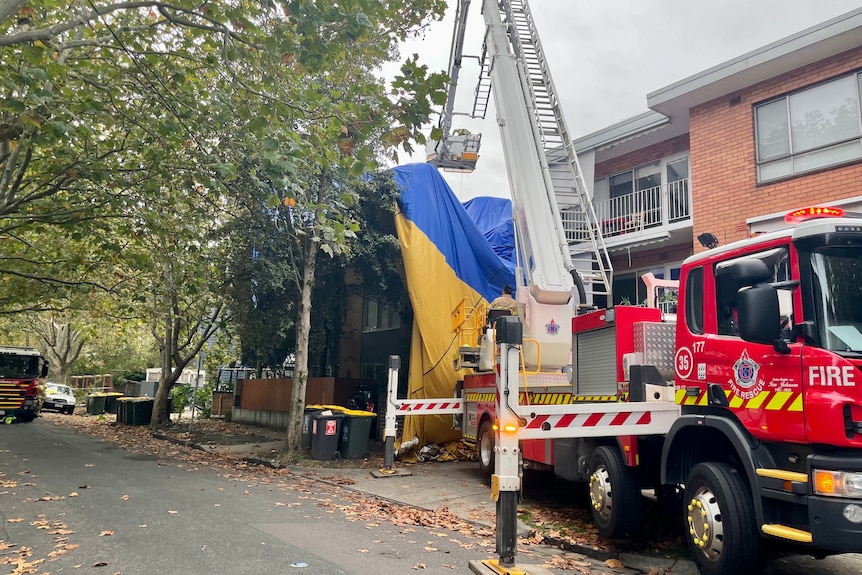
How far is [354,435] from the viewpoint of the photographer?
47.3 feet

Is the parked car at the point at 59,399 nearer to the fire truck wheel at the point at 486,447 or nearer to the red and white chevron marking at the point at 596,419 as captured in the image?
the fire truck wheel at the point at 486,447

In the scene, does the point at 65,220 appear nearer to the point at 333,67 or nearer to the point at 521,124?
the point at 333,67

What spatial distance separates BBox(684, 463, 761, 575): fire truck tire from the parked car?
1360 inches

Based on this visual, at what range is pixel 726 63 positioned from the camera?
11852mm

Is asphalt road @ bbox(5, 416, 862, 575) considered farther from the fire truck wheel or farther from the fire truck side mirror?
the fire truck side mirror

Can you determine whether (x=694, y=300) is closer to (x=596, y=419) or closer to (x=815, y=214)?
(x=815, y=214)

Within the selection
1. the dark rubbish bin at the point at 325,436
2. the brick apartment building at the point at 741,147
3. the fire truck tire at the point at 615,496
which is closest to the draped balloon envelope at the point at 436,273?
the dark rubbish bin at the point at 325,436

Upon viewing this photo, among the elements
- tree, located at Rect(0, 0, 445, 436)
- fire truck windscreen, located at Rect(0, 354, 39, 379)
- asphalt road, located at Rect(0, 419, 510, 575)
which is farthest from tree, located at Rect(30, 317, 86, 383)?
asphalt road, located at Rect(0, 419, 510, 575)

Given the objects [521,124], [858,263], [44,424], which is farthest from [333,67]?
[44,424]

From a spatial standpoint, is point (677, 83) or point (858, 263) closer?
point (858, 263)

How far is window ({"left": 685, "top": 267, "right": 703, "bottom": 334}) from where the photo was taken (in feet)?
19.5

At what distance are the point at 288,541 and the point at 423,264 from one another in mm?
9038

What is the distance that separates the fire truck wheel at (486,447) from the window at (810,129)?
6.95 meters

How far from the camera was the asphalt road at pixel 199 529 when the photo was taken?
19.4ft
